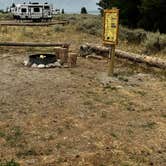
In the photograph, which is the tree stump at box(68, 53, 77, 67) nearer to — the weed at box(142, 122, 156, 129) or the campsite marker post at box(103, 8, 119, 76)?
the campsite marker post at box(103, 8, 119, 76)

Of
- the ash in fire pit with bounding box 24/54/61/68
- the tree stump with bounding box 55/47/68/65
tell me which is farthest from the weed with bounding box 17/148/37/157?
the tree stump with bounding box 55/47/68/65

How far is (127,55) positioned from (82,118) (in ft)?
21.5

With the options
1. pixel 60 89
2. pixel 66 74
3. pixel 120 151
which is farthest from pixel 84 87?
pixel 120 151

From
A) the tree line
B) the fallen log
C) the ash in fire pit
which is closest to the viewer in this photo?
the fallen log

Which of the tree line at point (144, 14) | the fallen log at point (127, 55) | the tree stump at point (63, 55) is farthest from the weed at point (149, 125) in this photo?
the tree line at point (144, 14)

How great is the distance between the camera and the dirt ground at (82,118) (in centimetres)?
654

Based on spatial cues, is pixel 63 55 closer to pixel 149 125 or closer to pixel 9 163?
pixel 149 125

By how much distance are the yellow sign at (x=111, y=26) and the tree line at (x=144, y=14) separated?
10.6 m

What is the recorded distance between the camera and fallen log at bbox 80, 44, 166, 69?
507 inches

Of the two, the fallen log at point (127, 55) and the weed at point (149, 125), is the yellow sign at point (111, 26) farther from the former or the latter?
the weed at point (149, 125)

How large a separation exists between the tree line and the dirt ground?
433 inches

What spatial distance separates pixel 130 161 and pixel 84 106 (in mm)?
2746

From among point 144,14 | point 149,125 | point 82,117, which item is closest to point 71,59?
point 82,117

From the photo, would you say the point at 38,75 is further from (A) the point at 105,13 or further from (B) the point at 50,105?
(B) the point at 50,105
